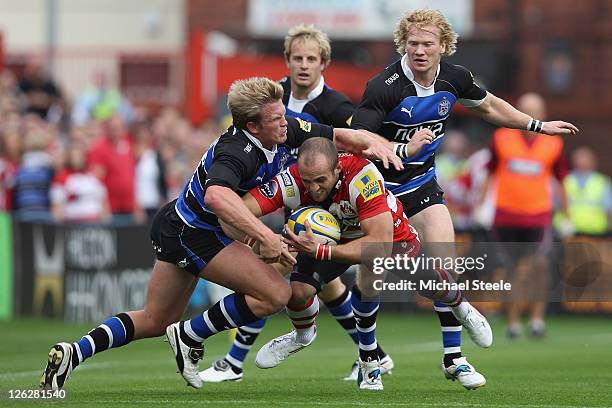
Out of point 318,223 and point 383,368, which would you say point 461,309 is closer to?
point 383,368

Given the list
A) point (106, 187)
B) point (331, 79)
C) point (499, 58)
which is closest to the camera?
point (106, 187)

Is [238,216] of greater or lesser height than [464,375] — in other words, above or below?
above

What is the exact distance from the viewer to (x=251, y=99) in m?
8.95

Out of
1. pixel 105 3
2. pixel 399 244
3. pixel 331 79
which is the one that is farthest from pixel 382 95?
pixel 105 3

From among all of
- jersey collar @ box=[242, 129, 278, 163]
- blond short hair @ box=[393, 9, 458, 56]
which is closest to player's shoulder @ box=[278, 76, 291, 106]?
blond short hair @ box=[393, 9, 458, 56]

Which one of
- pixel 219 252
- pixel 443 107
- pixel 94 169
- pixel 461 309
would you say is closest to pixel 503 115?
pixel 443 107

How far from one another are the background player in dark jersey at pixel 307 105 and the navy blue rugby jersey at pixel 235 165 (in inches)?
50.4

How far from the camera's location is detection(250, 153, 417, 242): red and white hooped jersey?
907cm

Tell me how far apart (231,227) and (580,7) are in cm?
1944

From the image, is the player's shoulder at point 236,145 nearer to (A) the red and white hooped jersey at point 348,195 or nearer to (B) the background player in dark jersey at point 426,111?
(A) the red and white hooped jersey at point 348,195

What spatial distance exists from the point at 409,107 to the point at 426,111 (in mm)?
130

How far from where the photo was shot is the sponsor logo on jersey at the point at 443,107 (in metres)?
9.88

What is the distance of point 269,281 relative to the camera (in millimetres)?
9133

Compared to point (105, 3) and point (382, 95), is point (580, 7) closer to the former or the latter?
point (105, 3)
